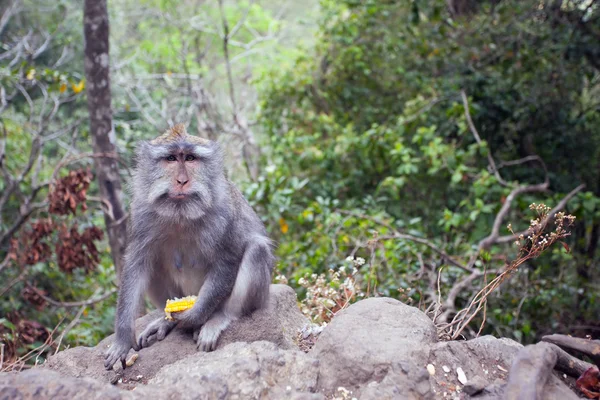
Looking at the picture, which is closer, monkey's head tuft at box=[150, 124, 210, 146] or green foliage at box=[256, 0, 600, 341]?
monkey's head tuft at box=[150, 124, 210, 146]

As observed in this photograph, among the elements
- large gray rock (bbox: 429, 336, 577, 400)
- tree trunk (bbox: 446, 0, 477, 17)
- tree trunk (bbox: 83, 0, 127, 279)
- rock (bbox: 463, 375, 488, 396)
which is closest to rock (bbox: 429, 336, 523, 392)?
large gray rock (bbox: 429, 336, 577, 400)

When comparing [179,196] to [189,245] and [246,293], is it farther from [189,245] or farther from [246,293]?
[246,293]

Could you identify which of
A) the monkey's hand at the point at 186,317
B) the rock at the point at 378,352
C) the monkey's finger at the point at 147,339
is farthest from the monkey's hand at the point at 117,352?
the rock at the point at 378,352

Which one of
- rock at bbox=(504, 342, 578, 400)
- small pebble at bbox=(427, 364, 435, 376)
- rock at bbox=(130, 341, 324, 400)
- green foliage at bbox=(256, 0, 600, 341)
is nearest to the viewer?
rock at bbox=(504, 342, 578, 400)

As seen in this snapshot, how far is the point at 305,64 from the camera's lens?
10.5 metres

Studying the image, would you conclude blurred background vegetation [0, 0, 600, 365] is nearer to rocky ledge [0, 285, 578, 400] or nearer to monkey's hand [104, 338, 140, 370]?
rocky ledge [0, 285, 578, 400]

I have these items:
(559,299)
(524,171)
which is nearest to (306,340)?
(559,299)

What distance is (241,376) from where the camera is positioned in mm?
2857

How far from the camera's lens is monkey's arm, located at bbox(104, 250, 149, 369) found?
378 centimetres

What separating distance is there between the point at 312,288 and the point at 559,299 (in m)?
3.80

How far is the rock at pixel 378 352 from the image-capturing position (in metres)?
2.88

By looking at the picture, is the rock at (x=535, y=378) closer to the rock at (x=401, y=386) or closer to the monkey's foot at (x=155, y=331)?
the rock at (x=401, y=386)

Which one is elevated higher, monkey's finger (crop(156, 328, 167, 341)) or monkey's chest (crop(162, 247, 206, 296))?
monkey's chest (crop(162, 247, 206, 296))

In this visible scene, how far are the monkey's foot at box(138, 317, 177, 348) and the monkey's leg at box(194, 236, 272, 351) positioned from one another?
0.28 meters
